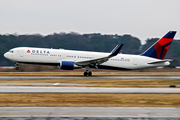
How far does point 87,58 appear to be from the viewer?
135 ft

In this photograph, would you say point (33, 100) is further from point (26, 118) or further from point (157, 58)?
point (157, 58)

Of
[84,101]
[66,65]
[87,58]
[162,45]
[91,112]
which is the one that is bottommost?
[84,101]

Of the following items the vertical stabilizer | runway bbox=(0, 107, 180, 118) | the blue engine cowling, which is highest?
the vertical stabilizer

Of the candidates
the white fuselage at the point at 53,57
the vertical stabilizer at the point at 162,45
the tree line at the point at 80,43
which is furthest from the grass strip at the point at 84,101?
the tree line at the point at 80,43

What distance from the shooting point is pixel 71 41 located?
356 ft

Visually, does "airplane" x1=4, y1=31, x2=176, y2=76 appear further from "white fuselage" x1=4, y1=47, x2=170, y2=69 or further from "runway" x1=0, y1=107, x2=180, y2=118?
"runway" x1=0, y1=107, x2=180, y2=118

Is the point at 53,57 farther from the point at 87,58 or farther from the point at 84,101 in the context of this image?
the point at 84,101

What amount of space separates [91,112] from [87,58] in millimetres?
28249

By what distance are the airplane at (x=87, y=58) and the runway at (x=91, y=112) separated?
23.8 meters

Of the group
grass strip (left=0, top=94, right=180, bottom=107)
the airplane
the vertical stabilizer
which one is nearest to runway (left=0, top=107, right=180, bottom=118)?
grass strip (left=0, top=94, right=180, bottom=107)

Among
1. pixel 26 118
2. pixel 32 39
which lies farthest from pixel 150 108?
pixel 32 39

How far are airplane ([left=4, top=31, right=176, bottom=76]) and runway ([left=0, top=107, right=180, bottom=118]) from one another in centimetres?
2382

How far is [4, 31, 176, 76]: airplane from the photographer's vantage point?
38.9 metres

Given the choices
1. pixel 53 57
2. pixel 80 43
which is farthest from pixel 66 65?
pixel 80 43
